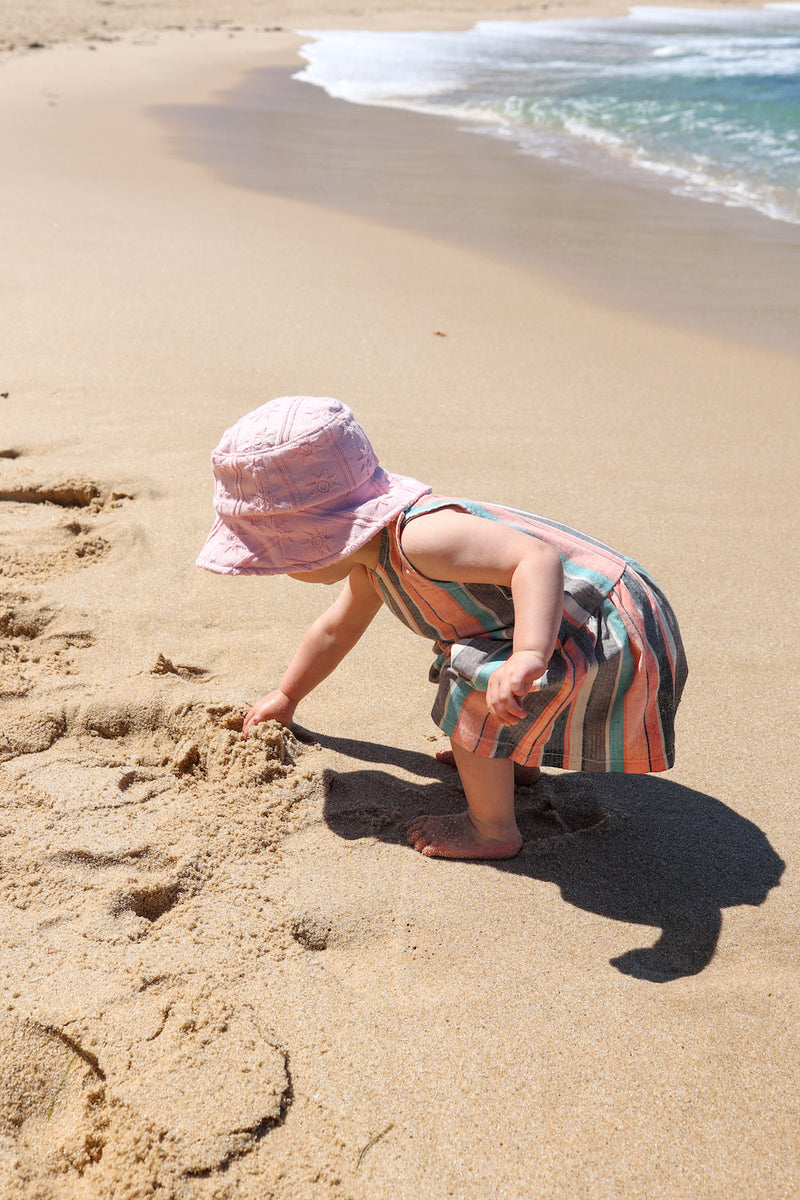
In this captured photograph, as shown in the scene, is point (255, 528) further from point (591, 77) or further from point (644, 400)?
point (591, 77)

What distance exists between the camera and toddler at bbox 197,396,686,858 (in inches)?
69.8

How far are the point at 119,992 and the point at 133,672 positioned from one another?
2.82 feet

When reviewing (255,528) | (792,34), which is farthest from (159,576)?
(792,34)

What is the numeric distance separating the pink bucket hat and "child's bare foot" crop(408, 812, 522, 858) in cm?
56

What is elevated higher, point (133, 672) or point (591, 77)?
point (591, 77)

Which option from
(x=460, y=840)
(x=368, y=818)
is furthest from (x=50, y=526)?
(x=460, y=840)

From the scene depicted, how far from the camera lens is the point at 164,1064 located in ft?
4.67

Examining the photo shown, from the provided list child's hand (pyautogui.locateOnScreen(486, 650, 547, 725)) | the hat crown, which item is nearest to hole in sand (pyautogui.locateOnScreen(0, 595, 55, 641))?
the hat crown

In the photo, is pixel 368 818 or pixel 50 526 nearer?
pixel 368 818

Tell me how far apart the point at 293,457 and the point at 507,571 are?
0.43m

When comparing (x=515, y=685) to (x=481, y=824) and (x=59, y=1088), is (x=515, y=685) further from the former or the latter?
(x=59, y=1088)

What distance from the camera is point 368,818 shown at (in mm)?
1979

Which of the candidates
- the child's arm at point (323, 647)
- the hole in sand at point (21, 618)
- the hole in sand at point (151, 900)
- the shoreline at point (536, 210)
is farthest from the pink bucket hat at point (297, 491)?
the shoreline at point (536, 210)

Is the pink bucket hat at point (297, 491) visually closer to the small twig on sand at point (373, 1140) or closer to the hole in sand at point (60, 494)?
the small twig on sand at point (373, 1140)
